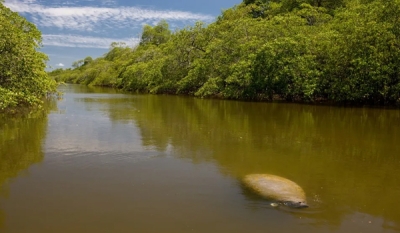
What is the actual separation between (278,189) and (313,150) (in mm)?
4519

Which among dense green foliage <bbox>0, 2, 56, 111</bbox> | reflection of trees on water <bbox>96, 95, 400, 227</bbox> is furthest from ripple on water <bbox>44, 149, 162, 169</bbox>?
dense green foliage <bbox>0, 2, 56, 111</bbox>

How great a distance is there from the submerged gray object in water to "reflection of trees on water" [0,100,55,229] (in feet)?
15.5

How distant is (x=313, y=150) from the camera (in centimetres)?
1086

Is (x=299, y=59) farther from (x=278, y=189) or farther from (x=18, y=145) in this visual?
(x=278, y=189)

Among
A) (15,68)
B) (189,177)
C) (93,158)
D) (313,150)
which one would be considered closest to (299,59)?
(313,150)

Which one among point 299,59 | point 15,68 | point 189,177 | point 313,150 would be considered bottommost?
point 189,177

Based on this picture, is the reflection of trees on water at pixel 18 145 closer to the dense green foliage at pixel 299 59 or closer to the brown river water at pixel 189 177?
the brown river water at pixel 189 177

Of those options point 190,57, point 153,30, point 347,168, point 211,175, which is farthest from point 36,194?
point 153,30

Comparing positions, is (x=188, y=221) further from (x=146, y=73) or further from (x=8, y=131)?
(x=146, y=73)

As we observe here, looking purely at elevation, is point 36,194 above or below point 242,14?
below

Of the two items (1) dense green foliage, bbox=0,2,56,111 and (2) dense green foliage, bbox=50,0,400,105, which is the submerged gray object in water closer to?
(1) dense green foliage, bbox=0,2,56,111

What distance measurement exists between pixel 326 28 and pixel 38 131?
1040 inches

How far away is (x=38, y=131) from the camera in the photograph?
13844 millimetres

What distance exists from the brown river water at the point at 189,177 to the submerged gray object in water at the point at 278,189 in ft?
0.69
